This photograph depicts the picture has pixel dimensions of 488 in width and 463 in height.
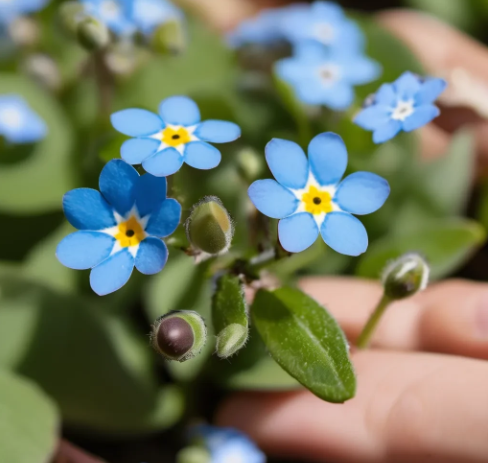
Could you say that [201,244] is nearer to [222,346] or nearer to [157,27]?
[222,346]

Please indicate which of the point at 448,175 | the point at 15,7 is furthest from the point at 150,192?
the point at 15,7

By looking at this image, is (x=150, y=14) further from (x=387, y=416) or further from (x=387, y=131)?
(x=387, y=416)

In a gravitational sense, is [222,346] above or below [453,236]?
above

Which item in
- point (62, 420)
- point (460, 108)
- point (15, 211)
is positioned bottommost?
point (62, 420)

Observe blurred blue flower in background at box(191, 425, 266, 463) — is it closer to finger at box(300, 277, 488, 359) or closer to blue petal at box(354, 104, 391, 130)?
finger at box(300, 277, 488, 359)

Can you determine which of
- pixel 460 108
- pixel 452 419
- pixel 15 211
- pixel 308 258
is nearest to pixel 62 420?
pixel 15 211

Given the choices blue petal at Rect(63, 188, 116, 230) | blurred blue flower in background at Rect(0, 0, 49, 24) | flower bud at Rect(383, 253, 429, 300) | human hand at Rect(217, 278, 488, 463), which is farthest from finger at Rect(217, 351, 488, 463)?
blurred blue flower in background at Rect(0, 0, 49, 24)
